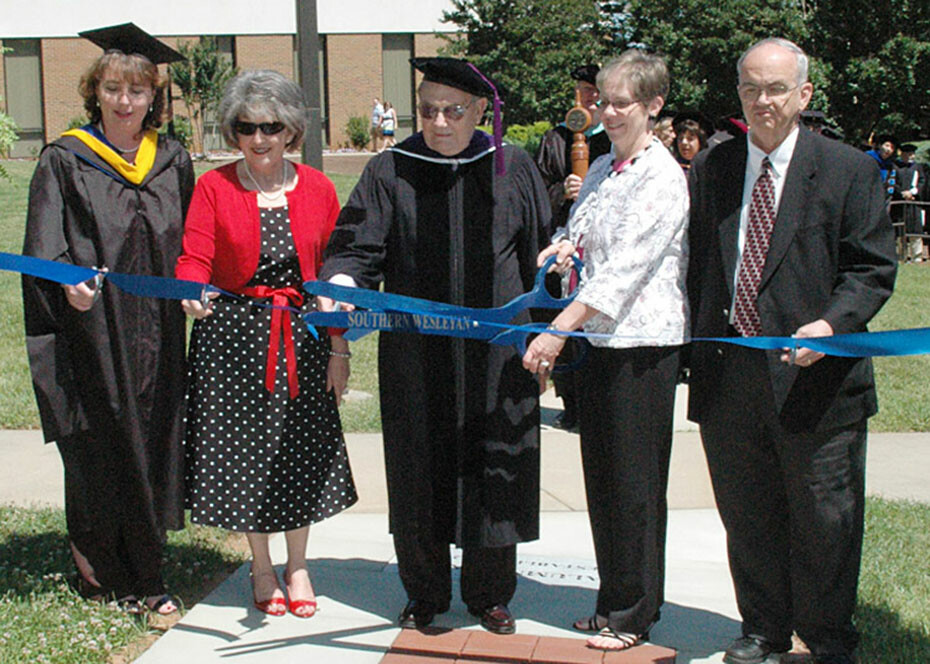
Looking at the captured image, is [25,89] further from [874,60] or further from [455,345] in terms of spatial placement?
[455,345]

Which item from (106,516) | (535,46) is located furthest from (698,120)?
(535,46)

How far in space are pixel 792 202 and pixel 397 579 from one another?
2349 mm

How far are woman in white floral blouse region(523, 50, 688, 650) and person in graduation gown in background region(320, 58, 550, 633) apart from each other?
229 millimetres

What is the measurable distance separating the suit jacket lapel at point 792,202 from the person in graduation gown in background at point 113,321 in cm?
225

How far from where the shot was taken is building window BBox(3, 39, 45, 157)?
43031 millimetres

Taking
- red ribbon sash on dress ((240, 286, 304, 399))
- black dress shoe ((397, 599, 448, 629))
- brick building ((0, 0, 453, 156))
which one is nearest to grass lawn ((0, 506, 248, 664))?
black dress shoe ((397, 599, 448, 629))

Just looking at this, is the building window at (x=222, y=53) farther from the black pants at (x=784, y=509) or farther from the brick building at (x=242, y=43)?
the black pants at (x=784, y=509)

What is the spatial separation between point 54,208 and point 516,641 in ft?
7.72

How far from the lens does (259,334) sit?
4332mm

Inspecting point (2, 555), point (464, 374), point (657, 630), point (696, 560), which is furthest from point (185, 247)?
point (696, 560)

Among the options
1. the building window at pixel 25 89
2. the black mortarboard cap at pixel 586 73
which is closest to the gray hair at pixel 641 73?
the black mortarboard cap at pixel 586 73

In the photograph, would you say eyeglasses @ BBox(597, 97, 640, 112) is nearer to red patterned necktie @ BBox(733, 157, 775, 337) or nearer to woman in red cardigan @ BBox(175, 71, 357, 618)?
red patterned necktie @ BBox(733, 157, 775, 337)

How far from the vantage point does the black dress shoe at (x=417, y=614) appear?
14.3ft

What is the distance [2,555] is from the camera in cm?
513
